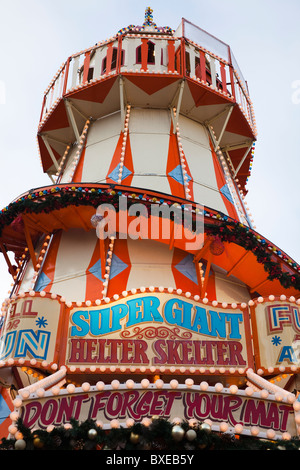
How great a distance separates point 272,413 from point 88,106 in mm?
11240

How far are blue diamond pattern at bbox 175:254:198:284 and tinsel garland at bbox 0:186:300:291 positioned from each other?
1.16m

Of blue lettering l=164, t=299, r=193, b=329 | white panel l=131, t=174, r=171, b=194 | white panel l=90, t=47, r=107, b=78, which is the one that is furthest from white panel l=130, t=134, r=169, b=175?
blue lettering l=164, t=299, r=193, b=329

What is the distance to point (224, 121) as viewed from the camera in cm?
1583

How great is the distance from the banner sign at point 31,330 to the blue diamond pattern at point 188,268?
340 cm

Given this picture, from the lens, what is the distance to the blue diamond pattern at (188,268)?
11.1 m

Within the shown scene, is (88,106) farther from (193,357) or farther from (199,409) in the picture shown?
(199,409)

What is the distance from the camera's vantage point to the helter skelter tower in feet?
23.4

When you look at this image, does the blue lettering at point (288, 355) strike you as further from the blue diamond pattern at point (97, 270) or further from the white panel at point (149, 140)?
the white panel at point (149, 140)

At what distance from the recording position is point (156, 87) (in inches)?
568

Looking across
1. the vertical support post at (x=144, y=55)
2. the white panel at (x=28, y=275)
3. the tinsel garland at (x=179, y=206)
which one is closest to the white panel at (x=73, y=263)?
the white panel at (x=28, y=275)

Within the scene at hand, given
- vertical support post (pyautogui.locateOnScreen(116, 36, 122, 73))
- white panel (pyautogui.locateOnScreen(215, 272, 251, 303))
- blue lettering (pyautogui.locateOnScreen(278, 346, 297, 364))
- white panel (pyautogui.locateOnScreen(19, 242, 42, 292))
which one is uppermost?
vertical support post (pyautogui.locateOnScreen(116, 36, 122, 73))

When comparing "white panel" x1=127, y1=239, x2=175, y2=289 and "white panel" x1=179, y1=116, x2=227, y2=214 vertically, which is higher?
"white panel" x1=179, y1=116, x2=227, y2=214

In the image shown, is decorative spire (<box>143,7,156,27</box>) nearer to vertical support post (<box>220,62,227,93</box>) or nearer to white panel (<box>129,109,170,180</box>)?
vertical support post (<box>220,62,227,93</box>)
